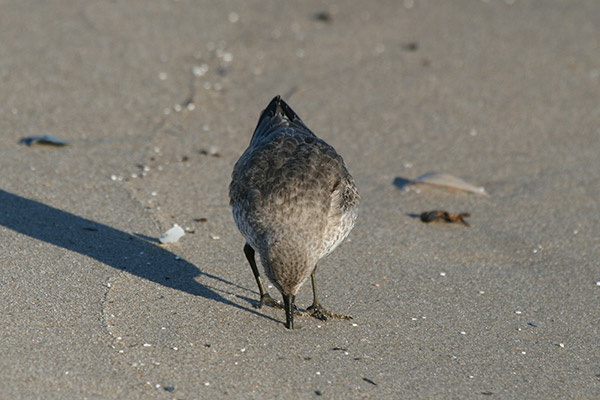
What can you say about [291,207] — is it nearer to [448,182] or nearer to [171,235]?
[171,235]

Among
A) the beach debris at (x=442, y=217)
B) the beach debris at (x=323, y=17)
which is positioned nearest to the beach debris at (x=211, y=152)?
the beach debris at (x=442, y=217)

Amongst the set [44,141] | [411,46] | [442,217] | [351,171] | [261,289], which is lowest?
[44,141]

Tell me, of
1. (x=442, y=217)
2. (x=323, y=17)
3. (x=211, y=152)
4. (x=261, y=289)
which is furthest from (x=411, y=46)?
(x=261, y=289)

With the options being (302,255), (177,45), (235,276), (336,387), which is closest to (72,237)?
(235,276)

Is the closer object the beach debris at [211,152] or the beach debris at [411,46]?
the beach debris at [211,152]

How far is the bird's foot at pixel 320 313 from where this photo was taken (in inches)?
225

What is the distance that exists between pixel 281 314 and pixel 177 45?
5546 millimetres

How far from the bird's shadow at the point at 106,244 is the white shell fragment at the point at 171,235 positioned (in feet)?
0.27

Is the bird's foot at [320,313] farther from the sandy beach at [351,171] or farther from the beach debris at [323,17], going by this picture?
the beach debris at [323,17]

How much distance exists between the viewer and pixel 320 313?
573 cm

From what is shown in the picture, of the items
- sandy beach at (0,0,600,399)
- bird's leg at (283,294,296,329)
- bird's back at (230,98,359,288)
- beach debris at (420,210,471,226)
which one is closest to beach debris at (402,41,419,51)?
sandy beach at (0,0,600,399)

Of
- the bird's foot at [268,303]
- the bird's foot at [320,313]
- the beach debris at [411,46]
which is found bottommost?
the bird's foot at [268,303]

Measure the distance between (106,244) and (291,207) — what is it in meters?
1.90

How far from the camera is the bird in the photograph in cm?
515
